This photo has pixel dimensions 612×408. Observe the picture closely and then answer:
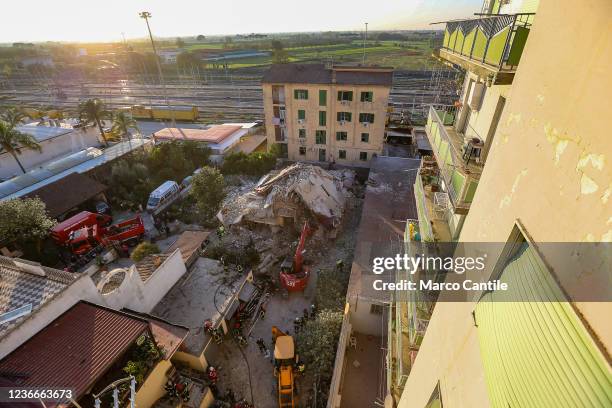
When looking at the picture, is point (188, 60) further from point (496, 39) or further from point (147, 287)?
point (496, 39)

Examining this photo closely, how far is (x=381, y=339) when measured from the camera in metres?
16.6

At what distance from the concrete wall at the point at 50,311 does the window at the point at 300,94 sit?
2469 cm

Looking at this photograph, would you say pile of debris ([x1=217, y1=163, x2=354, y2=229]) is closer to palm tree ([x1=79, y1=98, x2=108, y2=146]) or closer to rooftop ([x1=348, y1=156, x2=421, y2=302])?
rooftop ([x1=348, y1=156, x2=421, y2=302])

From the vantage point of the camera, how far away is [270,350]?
51.8 ft

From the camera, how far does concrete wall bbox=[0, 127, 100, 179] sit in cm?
3039


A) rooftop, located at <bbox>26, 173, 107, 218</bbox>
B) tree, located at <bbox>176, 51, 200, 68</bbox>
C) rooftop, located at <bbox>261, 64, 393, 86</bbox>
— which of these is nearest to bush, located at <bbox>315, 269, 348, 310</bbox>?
rooftop, located at <bbox>261, 64, 393, 86</bbox>

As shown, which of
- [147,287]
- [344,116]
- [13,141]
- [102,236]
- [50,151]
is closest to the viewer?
[147,287]

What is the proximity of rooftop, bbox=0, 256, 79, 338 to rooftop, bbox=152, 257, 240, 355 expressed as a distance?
4.63 meters

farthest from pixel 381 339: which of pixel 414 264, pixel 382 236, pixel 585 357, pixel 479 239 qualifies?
pixel 585 357

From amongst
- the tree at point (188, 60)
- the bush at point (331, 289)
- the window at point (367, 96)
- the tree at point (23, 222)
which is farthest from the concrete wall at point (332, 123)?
the tree at point (188, 60)

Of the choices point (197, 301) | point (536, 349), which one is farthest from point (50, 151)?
point (536, 349)

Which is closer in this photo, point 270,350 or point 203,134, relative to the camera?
point 270,350

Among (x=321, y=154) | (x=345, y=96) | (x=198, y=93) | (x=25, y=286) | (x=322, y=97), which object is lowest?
(x=198, y=93)

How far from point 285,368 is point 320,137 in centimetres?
2427
